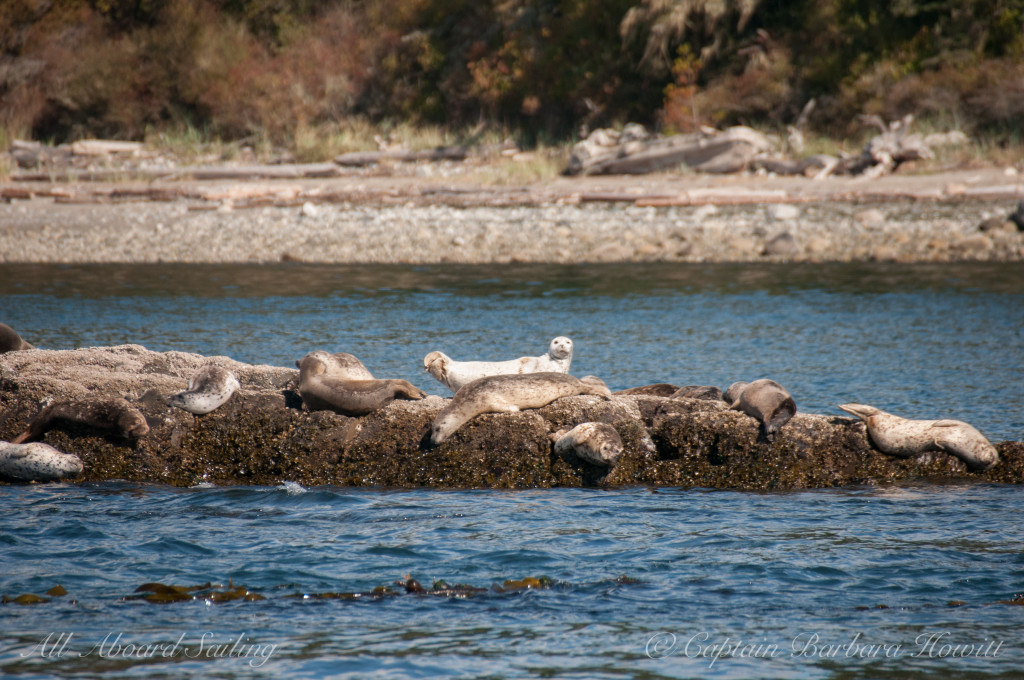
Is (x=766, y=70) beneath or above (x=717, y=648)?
above

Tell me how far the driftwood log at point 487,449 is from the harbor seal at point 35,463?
14 centimetres

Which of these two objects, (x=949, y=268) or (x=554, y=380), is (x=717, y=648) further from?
(x=949, y=268)

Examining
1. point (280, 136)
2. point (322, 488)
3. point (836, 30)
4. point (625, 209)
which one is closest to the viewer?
point (322, 488)

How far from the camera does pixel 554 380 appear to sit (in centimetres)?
757

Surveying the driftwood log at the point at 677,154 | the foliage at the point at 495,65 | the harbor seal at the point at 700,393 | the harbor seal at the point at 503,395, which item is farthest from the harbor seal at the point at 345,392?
the foliage at the point at 495,65

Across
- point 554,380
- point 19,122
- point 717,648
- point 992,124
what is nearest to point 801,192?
point 992,124

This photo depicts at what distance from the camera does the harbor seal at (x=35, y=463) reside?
7379 mm

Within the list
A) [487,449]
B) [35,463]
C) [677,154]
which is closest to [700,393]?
[487,449]

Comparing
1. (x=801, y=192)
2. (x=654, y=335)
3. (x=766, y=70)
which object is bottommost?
(x=654, y=335)

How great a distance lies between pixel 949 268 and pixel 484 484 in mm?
13929

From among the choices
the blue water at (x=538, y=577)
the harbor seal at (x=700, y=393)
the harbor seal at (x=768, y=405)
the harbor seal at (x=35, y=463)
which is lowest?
the blue water at (x=538, y=577)

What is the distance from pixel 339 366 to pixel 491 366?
3.82 ft

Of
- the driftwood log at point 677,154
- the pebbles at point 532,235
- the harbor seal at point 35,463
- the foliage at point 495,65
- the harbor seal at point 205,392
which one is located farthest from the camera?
the foliage at point 495,65

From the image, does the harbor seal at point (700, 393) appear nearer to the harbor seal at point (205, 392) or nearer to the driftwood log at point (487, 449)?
the driftwood log at point (487, 449)
